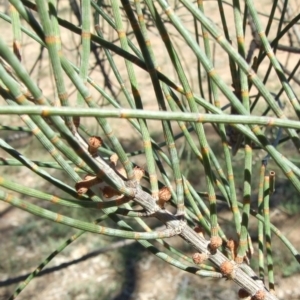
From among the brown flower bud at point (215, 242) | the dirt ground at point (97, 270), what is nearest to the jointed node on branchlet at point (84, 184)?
the brown flower bud at point (215, 242)

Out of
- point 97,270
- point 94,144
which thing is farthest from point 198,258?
point 97,270

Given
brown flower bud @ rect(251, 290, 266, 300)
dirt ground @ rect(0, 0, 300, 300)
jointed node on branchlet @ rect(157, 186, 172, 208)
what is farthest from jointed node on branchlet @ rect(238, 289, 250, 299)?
dirt ground @ rect(0, 0, 300, 300)

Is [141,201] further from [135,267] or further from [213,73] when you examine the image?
[135,267]

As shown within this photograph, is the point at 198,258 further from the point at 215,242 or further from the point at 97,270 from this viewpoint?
the point at 97,270

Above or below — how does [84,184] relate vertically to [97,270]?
above

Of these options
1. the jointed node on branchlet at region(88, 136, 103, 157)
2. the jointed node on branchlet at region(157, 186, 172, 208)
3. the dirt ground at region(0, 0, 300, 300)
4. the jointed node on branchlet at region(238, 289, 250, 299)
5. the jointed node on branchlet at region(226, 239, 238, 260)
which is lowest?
the dirt ground at region(0, 0, 300, 300)

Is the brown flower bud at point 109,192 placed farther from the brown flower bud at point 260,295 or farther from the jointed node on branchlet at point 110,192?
the brown flower bud at point 260,295

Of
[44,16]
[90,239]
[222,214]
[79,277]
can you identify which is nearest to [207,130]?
[222,214]

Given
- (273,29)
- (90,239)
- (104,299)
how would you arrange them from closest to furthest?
(104,299)
(90,239)
(273,29)

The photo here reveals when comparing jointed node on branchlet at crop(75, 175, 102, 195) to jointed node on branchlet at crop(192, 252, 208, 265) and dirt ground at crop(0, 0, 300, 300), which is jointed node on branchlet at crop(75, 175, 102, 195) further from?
dirt ground at crop(0, 0, 300, 300)
